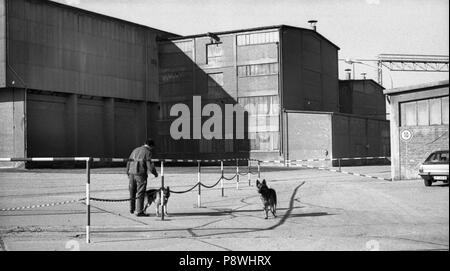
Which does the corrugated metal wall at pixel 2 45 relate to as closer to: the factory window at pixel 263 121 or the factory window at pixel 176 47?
the factory window at pixel 176 47

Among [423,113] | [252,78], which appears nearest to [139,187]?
[423,113]

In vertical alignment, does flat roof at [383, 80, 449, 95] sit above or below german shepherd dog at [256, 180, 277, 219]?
above

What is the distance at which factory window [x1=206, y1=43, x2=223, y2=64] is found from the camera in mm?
57188

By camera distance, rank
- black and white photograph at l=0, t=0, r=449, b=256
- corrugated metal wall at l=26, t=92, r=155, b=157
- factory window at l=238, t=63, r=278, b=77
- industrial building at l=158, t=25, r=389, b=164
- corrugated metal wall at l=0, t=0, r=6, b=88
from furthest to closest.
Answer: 1. factory window at l=238, t=63, r=278, b=77
2. industrial building at l=158, t=25, r=389, b=164
3. corrugated metal wall at l=26, t=92, r=155, b=157
4. corrugated metal wall at l=0, t=0, r=6, b=88
5. black and white photograph at l=0, t=0, r=449, b=256

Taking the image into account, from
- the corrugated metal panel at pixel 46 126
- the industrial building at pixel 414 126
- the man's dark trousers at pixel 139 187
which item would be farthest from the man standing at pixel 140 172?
the corrugated metal panel at pixel 46 126

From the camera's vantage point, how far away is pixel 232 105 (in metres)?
56.5

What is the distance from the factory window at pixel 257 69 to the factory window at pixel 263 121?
245 cm

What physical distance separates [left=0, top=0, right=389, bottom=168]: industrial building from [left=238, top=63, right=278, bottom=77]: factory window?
105mm

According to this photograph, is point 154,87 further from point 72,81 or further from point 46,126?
point 46,126

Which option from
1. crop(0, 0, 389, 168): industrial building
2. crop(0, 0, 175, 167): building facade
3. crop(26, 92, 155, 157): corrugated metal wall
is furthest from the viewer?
crop(26, 92, 155, 157): corrugated metal wall

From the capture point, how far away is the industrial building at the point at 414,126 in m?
22.1

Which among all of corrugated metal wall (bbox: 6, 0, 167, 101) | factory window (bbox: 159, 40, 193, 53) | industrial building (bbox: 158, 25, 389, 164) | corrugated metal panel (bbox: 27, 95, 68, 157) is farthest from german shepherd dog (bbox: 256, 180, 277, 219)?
factory window (bbox: 159, 40, 193, 53)

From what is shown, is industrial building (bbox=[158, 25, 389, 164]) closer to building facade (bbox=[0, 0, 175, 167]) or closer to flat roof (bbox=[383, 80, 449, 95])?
building facade (bbox=[0, 0, 175, 167])
